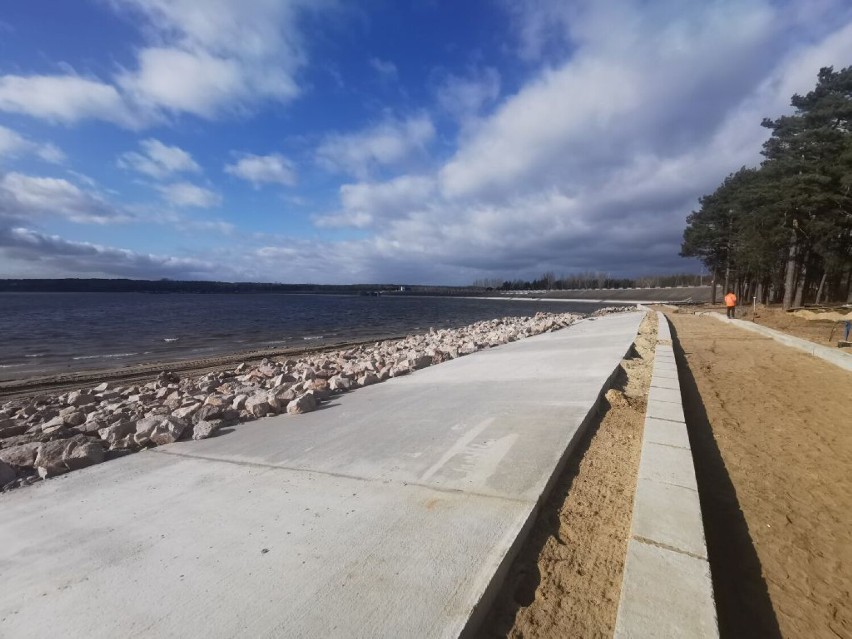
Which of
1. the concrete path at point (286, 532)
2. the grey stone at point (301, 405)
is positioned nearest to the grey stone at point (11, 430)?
the concrete path at point (286, 532)

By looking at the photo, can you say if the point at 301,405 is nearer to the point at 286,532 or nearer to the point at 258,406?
the point at 258,406

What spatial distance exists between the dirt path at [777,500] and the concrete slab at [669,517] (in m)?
0.27

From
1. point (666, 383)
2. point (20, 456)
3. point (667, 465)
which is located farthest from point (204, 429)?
point (666, 383)

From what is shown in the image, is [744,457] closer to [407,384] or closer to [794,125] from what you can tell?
[407,384]

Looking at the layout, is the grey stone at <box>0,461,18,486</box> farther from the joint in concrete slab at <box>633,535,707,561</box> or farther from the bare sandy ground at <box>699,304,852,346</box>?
the bare sandy ground at <box>699,304,852,346</box>

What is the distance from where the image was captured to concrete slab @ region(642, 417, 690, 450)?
344 cm

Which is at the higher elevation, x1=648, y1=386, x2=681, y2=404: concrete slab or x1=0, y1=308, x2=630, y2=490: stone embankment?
x1=648, y1=386, x2=681, y2=404: concrete slab

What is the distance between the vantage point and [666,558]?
201cm

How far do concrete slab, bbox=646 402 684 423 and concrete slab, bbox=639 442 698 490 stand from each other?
86 centimetres

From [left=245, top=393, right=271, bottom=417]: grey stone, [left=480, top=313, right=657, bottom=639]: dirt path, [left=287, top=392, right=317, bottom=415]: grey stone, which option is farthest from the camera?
[left=287, top=392, right=317, bottom=415]: grey stone

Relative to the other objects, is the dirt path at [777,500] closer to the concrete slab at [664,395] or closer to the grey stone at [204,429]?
the concrete slab at [664,395]

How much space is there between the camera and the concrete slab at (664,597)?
1.61 meters


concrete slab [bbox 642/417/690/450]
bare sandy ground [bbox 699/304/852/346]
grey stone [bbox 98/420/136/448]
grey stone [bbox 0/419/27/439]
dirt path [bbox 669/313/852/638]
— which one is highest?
concrete slab [bbox 642/417/690/450]

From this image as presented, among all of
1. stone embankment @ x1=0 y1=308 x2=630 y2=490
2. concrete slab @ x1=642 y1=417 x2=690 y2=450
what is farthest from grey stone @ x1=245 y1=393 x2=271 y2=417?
concrete slab @ x1=642 y1=417 x2=690 y2=450
